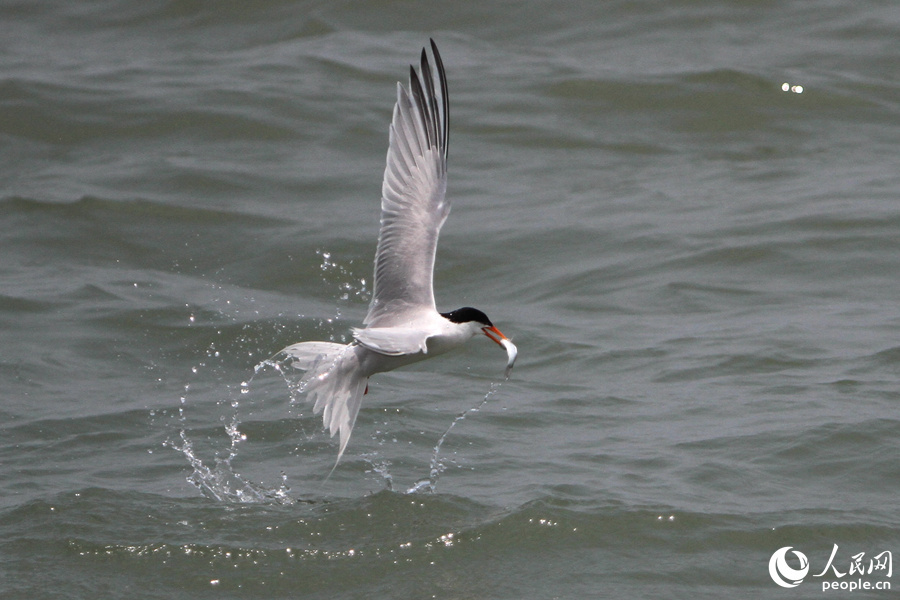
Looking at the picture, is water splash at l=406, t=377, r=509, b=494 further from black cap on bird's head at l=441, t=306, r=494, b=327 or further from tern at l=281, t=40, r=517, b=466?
black cap on bird's head at l=441, t=306, r=494, b=327

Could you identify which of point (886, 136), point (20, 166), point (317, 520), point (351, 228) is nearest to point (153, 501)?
A: point (317, 520)

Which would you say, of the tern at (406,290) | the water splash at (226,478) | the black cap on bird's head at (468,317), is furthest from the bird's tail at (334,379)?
the water splash at (226,478)

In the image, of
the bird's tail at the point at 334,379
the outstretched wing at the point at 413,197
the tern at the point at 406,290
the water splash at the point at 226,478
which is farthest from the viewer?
the water splash at the point at 226,478

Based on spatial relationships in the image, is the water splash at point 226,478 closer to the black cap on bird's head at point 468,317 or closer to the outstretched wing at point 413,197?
the outstretched wing at point 413,197

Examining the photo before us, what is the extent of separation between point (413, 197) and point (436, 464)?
4.21 feet

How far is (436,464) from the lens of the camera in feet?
20.4

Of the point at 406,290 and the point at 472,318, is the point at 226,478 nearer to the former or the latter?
the point at 406,290

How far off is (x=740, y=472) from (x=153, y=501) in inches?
105

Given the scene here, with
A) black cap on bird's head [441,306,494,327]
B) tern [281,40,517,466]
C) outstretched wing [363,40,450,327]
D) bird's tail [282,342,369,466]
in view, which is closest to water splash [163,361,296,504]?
tern [281,40,517,466]

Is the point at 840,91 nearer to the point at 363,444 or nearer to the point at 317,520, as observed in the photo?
the point at 363,444

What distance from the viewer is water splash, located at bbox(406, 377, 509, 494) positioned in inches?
232

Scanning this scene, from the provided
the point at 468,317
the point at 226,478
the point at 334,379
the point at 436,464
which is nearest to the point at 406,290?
the point at 468,317

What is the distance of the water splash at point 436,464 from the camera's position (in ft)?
19.4

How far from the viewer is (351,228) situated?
30.4 ft
